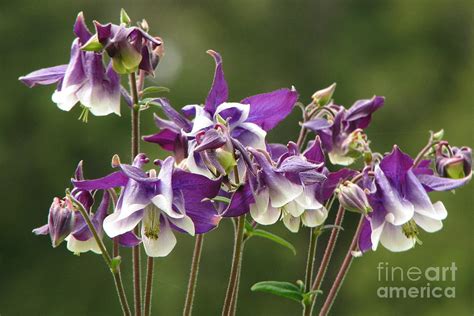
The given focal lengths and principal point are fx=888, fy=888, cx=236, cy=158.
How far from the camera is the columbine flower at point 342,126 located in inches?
57.6

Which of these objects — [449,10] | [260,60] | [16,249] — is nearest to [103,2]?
[260,60]

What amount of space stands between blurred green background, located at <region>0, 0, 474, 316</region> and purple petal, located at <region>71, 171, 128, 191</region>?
17.2 ft

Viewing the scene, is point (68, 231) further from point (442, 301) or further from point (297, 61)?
point (297, 61)

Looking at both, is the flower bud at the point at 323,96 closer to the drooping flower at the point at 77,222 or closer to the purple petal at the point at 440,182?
the purple petal at the point at 440,182

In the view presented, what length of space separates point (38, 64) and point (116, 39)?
7190 millimetres

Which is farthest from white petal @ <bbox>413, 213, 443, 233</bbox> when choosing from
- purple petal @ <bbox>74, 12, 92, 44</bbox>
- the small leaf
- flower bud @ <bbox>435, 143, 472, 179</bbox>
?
purple petal @ <bbox>74, 12, 92, 44</bbox>

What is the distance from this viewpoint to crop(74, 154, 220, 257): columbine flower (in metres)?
1.13

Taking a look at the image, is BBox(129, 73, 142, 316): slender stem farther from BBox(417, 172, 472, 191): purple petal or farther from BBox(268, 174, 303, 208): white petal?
BBox(417, 172, 472, 191): purple petal

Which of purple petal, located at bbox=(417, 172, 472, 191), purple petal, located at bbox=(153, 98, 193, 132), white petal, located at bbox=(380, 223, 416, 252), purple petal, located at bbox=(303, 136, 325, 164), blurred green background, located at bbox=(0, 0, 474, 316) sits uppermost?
blurred green background, located at bbox=(0, 0, 474, 316)

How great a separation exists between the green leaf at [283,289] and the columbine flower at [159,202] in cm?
22

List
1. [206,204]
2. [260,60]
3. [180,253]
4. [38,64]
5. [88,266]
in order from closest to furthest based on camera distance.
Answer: [206,204], [180,253], [88,266], [38,64], [260,60]

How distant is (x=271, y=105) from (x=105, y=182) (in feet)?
0.91

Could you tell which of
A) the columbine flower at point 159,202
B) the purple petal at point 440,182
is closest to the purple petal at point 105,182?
the columbine flower at point 159,202

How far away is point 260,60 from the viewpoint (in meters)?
9.16
